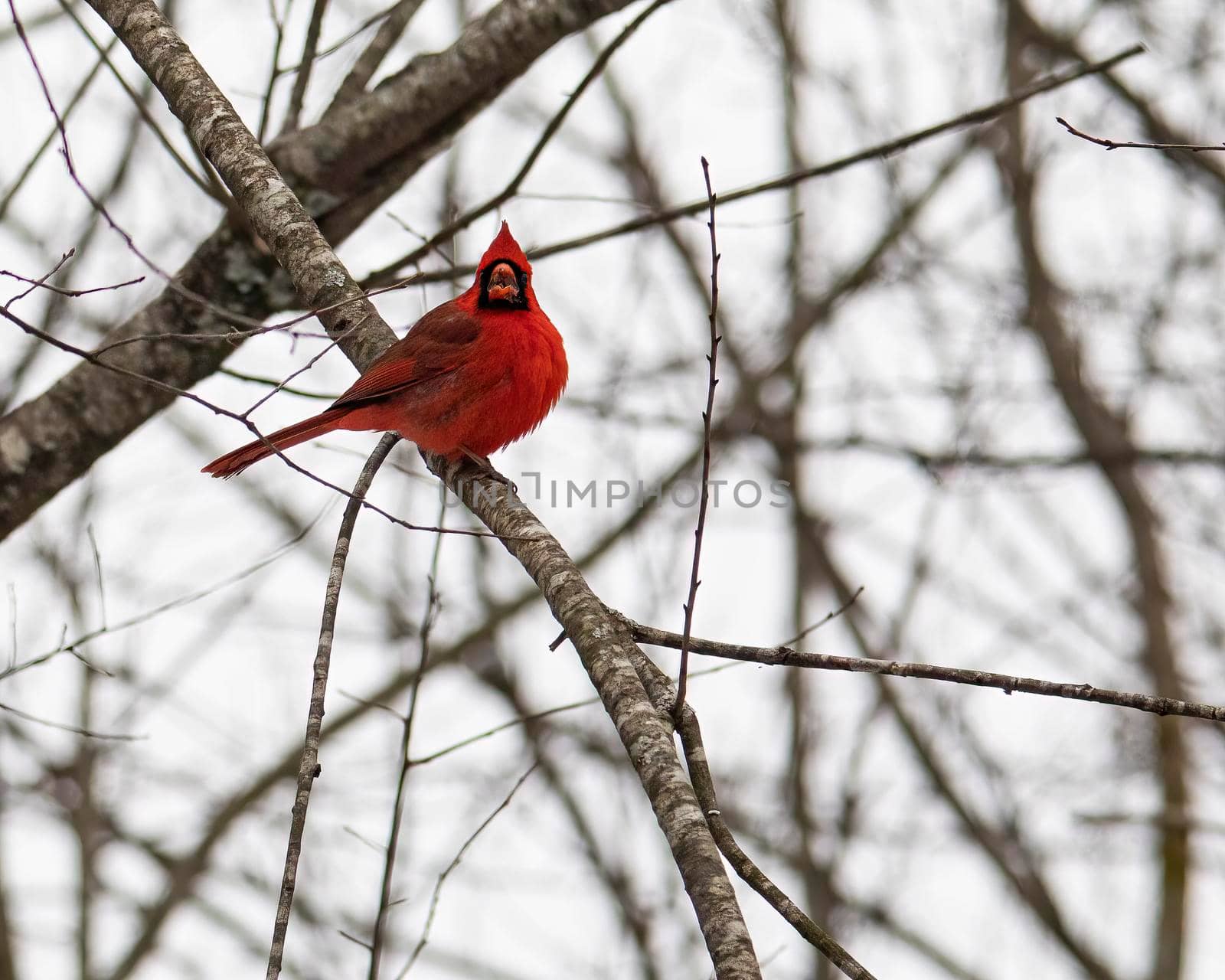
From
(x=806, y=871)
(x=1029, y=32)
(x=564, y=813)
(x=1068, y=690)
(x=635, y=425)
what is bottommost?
(x=1068, y=690)

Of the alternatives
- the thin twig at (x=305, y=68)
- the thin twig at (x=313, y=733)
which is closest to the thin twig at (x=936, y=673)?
the thin twig at (x=313, y=733)

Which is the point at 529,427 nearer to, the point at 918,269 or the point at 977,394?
the point at 977,394

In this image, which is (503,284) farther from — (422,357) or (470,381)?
(422,357)

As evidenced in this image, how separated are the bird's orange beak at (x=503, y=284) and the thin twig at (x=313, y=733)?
64.5 inches

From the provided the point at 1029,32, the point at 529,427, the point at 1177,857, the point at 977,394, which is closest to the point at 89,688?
the point at 529,427

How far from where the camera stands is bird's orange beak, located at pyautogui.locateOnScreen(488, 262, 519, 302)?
196 inches

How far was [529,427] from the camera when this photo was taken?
4879mm

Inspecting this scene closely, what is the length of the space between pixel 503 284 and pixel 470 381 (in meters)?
0.51

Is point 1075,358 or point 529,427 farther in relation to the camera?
point 1075,358

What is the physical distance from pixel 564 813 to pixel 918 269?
441 centimetres

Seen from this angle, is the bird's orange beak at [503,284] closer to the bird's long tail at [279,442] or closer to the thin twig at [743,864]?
the bird's long tail at [279,442]

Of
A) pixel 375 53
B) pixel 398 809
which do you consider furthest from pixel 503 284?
pixel 398 809

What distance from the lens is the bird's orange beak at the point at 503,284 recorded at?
4.98 meters

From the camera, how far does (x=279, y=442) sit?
4820mm
